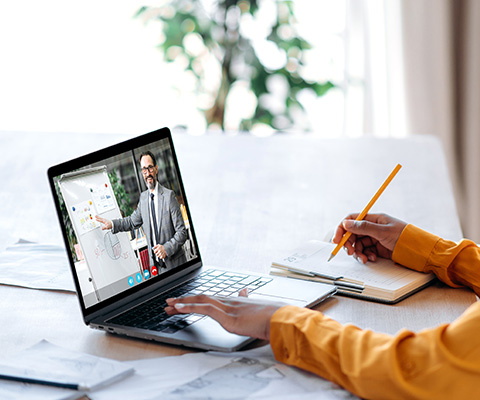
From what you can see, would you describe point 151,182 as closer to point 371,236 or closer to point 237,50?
point 371,236

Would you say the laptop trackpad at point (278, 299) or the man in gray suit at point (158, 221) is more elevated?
the man in gray suit at point (158, 221)

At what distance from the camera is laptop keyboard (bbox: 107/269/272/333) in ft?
3.30

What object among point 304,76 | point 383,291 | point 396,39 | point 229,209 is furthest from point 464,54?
point 383,291

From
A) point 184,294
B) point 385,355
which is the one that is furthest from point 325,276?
point 385,355

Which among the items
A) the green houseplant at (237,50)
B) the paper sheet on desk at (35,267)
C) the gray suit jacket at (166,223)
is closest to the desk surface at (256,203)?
the paper sheet on desk at (35,267)

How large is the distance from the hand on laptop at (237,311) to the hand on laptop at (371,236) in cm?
33

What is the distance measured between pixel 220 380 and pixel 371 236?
0.48m

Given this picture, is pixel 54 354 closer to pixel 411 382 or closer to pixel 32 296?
pixel 32 296

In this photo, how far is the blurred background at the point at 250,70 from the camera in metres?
2.80

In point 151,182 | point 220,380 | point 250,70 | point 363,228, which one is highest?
point 250,70

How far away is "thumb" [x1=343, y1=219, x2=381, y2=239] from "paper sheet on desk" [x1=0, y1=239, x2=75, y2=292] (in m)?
0.51

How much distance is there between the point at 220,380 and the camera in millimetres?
867

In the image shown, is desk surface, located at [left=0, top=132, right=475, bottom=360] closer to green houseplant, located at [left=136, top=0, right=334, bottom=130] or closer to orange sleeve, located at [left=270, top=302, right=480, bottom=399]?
orange sleeve, located at [left=270, top=302, right=480, bottom=399]

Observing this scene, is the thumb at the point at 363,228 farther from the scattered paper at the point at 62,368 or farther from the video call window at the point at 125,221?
the scattered paper at the point at 62,368
